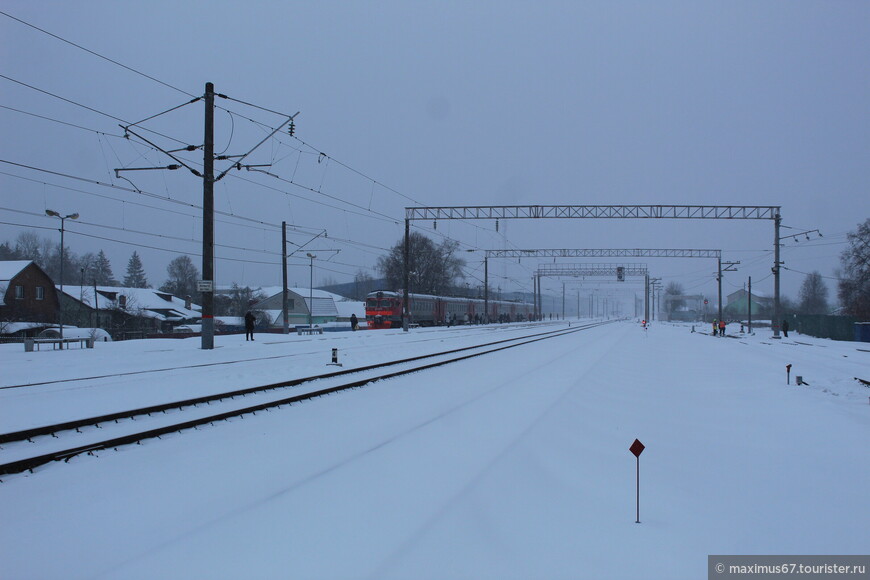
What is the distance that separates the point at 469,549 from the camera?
5184 millimetres

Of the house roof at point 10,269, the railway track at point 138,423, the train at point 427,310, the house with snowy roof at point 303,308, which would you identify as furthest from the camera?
the house with snowy roof at point 303,308

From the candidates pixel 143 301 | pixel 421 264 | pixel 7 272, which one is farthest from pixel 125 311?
pixel 421 264

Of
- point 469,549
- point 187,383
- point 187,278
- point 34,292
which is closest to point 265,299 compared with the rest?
point 187,278

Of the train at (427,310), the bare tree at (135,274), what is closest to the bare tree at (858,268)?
the train at (427,310)

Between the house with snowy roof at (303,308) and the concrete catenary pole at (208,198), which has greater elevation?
the concrete catenary pole at (208,198)

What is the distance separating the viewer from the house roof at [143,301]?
6366 centimetres

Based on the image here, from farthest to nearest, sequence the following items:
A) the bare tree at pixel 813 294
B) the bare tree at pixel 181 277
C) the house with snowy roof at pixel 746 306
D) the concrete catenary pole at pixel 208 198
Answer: the house with snowy roof at pixel 746 306
the bare tree at pixel 813 294
the bare tree at pixel 181 277
the concrete catenary pole at pixel 208 198

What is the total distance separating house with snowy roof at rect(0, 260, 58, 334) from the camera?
46156 mm

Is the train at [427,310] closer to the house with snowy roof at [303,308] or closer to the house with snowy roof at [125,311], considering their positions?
the house with snowy roof at [303,308]

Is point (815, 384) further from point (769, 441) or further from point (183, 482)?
point (183, 482)

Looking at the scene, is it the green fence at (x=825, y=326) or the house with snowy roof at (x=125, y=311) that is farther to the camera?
the house with snowy roof at (x=125, y=311)

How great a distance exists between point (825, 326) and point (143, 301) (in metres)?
71.3

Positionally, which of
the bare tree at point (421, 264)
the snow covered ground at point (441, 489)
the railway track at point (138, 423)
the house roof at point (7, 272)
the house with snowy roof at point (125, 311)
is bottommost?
the snow covered ground at point (441, 489)

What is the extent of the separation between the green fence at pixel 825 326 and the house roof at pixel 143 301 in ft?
203
